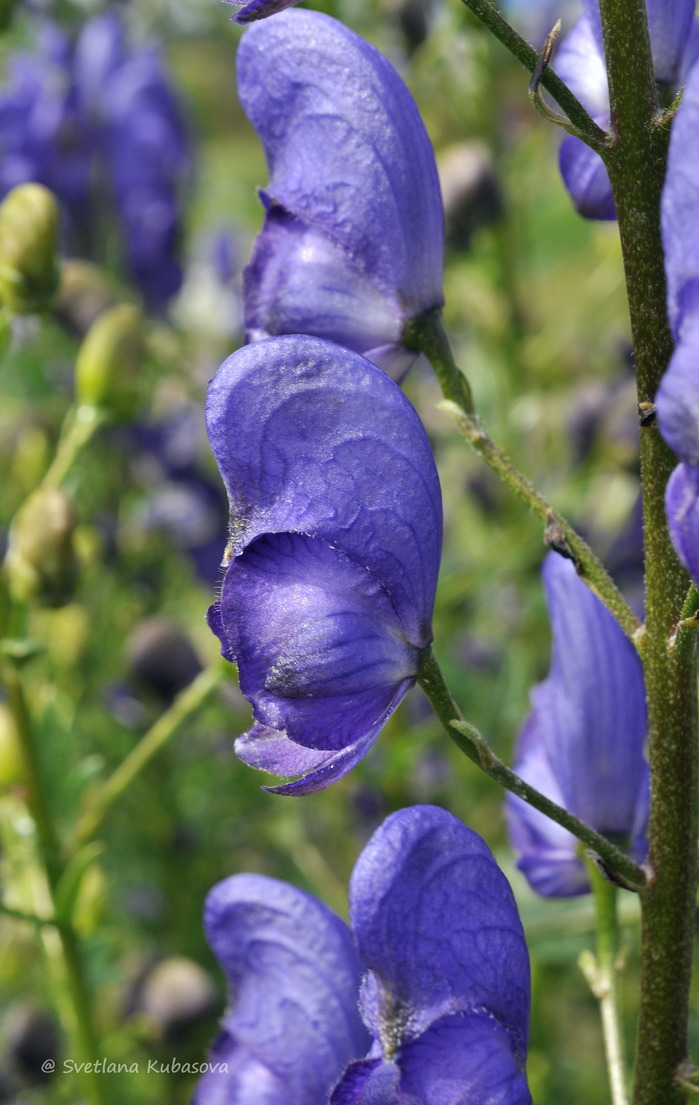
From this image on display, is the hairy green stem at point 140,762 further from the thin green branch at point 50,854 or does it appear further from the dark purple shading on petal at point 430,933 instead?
the dark purple shading on petal at point 430,933

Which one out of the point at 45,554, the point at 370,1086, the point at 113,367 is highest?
the point at 113,367

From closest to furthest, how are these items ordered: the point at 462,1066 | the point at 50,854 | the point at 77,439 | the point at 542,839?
the point at 462,1066, the point at 542,839, the point at 50,854, the point at 77,439

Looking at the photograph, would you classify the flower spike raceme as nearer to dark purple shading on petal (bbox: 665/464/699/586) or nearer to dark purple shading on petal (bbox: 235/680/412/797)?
dark purple shading on petal (bbox: 665/464/699/586)

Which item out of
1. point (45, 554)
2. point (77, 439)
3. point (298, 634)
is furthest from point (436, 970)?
point (77, 439)

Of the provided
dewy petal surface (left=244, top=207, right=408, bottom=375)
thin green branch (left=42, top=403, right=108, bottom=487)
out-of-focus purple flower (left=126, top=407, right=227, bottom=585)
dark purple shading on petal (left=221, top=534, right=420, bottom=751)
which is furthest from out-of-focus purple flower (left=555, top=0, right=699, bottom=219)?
out-of-focus purple flower (left=126, top=407, right=227, bottom=585)

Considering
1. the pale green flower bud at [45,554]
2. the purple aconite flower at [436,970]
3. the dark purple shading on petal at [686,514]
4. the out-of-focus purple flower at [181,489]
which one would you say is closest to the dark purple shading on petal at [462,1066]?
the purple aconite flower at [436,970]

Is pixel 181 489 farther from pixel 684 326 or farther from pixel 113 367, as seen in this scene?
pixel 684 326

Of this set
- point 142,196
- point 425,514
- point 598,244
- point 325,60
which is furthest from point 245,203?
point 425,514
